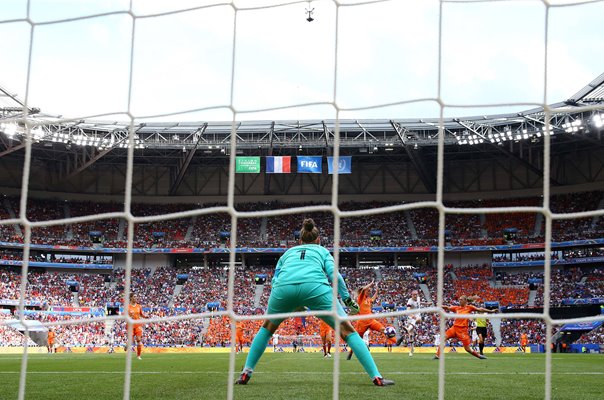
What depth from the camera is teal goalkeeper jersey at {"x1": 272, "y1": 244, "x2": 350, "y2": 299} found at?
5.29m

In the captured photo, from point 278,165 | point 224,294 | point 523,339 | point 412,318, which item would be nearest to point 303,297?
point 412,318

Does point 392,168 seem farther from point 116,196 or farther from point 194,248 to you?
point 116,196

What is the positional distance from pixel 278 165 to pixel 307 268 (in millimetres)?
24775

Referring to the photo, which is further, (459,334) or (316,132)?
(316,132)

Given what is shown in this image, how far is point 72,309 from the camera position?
28672 mm

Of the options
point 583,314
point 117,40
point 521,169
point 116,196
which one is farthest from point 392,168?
point 117,40

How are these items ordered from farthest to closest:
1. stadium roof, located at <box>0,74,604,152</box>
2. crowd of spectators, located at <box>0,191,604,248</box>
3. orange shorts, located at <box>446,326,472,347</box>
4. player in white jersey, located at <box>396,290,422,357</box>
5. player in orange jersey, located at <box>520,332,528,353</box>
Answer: crowd of spectators, located at <box>0,191,604,248</box> → stadium roof, located at <box>0,74,604,152</box> → player in orange jersey, located at <box>520,332,528,353</box> → player in white jersey, located at <box>396,290,422,357</box> → orange shorts, located at <box>446,326,472,347</box>

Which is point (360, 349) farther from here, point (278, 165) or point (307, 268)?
point (278, 165)

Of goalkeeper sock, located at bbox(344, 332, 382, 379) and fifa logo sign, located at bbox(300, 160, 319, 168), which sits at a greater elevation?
fifa logo sign, located at bbox(300, 160, 319, 168)

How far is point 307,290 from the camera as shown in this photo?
5230 millimetres

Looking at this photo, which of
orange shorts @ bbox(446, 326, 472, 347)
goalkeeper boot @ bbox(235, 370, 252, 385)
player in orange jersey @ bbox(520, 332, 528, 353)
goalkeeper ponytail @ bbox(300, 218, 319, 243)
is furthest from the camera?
player in orange jersey @ bbox(520, 332, 528, 353)

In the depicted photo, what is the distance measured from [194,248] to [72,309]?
7692 millimetres

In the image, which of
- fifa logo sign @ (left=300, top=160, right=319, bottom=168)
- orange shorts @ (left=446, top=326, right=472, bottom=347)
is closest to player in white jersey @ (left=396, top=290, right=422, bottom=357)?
orange shorts @ (left=446, top=326, right=472, bottom=347)

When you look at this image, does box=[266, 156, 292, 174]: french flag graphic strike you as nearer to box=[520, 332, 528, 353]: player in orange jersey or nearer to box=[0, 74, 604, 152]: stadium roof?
box=[0, 74, 604, 152]: stadium roof
